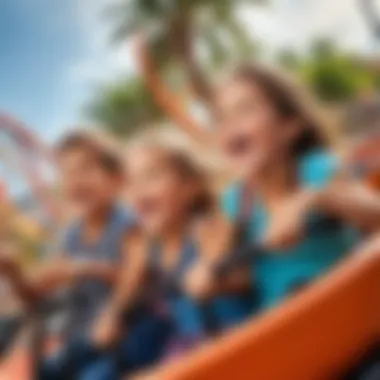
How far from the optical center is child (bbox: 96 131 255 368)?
1306mm

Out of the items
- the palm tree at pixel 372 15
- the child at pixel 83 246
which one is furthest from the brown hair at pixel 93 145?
the palm tree at pixel 372 15

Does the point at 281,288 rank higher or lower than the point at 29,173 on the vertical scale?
lower

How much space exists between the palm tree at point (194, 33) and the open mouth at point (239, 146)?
65 millimetres

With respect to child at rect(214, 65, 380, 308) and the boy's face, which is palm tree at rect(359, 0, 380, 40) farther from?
the boy's face

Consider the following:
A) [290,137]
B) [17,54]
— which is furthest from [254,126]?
[17,54]

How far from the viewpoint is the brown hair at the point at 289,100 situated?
1.31 meters

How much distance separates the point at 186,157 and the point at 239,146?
0.22ft

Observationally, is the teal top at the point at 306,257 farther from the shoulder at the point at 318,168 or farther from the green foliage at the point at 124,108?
the green foliage at the point at 124,108

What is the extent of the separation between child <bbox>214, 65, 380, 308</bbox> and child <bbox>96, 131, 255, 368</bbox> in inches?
1.5

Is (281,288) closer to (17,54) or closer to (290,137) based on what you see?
(290,137)

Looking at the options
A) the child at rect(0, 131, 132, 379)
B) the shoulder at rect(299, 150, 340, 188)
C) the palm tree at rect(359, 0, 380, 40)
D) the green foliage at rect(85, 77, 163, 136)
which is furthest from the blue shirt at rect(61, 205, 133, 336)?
the palm tree at rect(359, 0, 380, 40)

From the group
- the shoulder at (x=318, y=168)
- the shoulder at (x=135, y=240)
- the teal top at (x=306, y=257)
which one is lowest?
the teal top at (x=306, y=257)

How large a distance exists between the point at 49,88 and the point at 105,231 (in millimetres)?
199

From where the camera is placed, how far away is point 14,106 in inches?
53.2
